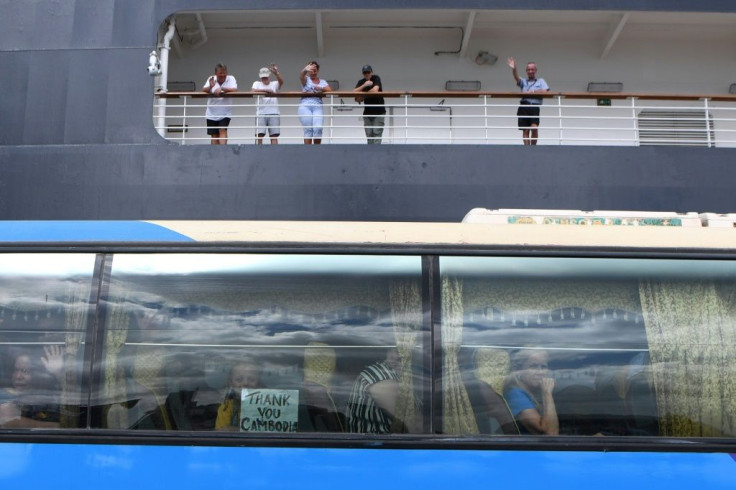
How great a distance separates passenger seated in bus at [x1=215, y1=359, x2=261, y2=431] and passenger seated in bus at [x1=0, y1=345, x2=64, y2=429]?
741 millimetres

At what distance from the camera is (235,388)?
315 centimetres

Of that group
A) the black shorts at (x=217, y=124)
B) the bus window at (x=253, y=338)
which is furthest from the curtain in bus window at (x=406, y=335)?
the black shorts at (x=217, y=124)

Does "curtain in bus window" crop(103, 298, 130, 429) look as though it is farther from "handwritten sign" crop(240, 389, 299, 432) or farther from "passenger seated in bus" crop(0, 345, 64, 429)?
"handwritten sign" crop(240, 389, 299, 432)

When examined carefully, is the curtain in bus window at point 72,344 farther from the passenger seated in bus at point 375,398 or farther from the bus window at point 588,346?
the bus window at point 588,346

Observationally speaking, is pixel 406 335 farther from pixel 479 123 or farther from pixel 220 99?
pixel 479 123

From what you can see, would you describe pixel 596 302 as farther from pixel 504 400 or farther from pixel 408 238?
pixel 408 238

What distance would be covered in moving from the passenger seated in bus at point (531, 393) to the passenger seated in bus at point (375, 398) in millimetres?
508

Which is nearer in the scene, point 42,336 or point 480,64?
point 42,336

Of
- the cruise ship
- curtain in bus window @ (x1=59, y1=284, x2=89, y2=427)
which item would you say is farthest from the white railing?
curtain in bus window @ (x1=59, y1=284, x2=89, y2=427)

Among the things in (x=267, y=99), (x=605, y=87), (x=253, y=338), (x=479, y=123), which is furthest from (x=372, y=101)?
(x=253, y=338)

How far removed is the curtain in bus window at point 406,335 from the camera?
121 inches

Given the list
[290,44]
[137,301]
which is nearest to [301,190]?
[290,44]

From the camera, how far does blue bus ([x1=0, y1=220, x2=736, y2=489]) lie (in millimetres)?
3094

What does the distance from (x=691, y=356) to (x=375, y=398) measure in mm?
1426
